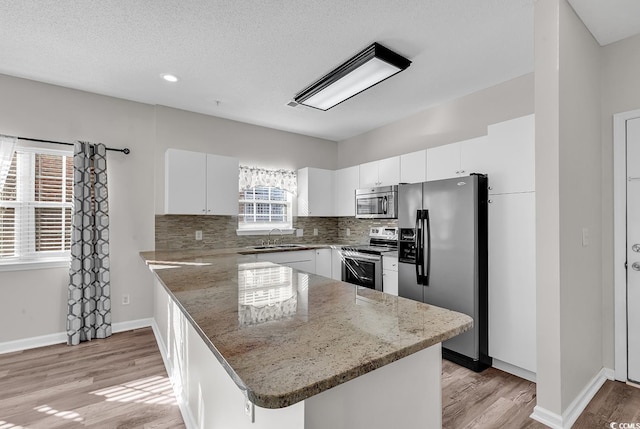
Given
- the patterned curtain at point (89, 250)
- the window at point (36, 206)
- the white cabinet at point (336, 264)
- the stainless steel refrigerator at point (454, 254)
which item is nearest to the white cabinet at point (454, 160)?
the stainless steel refrigerator at point (454, 254)

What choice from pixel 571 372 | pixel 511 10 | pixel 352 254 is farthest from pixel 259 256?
pixel 511 10

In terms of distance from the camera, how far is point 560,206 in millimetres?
1893

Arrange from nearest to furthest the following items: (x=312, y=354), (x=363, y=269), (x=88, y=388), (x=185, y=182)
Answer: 1. (x=312, y=354)
2. (x=88, y=388)
3. (x=185, y=182)
4. (x=363, y=269)

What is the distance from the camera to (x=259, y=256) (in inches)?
151

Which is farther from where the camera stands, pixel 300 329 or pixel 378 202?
pixel 378 202

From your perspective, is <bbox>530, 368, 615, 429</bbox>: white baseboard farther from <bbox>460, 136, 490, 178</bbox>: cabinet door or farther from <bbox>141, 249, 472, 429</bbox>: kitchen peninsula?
<bbox>460, 136, 490, 178</bbox>: cabinet door

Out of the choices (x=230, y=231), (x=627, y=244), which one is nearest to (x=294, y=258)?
(x=230, y=231)

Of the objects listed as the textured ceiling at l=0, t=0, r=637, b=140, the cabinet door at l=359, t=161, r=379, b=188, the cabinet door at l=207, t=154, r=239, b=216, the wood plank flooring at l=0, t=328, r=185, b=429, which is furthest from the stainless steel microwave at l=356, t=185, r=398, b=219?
the wood plank flooring at l=0, t=328, r=185, b=429

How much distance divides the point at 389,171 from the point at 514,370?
8.16 feet

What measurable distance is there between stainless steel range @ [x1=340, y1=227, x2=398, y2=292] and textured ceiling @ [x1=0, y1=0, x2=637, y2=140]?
1828mm

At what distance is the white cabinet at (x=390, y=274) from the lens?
3441mm

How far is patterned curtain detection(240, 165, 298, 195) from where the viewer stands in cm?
444

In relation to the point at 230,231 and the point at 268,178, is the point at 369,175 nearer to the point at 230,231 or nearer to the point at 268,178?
the point at 268,178

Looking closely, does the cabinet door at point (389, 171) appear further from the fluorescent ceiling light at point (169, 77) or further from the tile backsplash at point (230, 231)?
the fluorescent ceiling light at point (169, 77)
